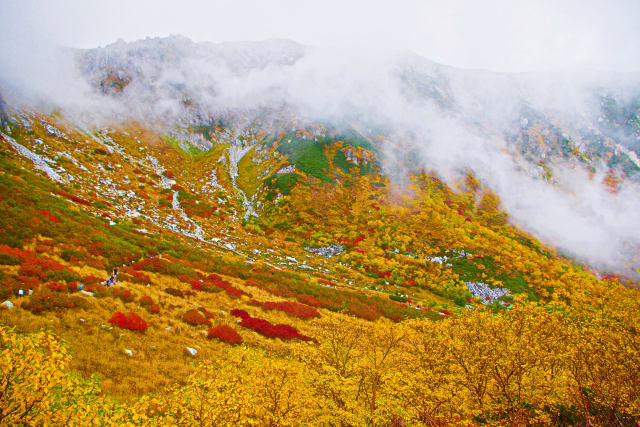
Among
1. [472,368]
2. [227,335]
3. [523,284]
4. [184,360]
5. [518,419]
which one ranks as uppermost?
[472,368]

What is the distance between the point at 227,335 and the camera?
18.2 m

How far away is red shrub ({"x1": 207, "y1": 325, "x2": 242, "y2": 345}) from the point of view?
1789 centimetres

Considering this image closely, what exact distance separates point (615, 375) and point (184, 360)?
2207 centimetres

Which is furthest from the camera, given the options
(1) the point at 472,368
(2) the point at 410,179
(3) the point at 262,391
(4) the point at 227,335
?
(2) the point at 410,179

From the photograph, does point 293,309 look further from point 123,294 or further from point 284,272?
point 123,294

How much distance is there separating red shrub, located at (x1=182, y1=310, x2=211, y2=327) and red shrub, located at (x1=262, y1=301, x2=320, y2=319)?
7092 mm

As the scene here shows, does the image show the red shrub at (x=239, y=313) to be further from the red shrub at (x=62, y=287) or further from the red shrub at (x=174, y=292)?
the red shrub at (x=62, y=287)

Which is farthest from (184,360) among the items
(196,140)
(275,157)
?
(196,140)

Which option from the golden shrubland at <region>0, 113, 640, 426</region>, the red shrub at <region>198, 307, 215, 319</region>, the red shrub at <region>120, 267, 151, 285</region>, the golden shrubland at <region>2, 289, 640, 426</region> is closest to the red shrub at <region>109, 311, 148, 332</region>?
the golden shrubland at <region>0, 113, 640, 426</region>

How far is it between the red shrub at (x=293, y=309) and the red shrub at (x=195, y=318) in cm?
709

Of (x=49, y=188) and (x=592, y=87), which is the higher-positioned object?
(x=592, y=87)

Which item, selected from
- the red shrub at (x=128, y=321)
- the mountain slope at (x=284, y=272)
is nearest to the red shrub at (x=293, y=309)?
the mountain slope at (x=284, y=272)

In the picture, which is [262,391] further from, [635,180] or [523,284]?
[635,180]

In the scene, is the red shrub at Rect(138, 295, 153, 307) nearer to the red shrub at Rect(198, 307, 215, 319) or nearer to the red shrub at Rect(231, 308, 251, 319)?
the red shrub at Rect(198, 307, 215, 319)
